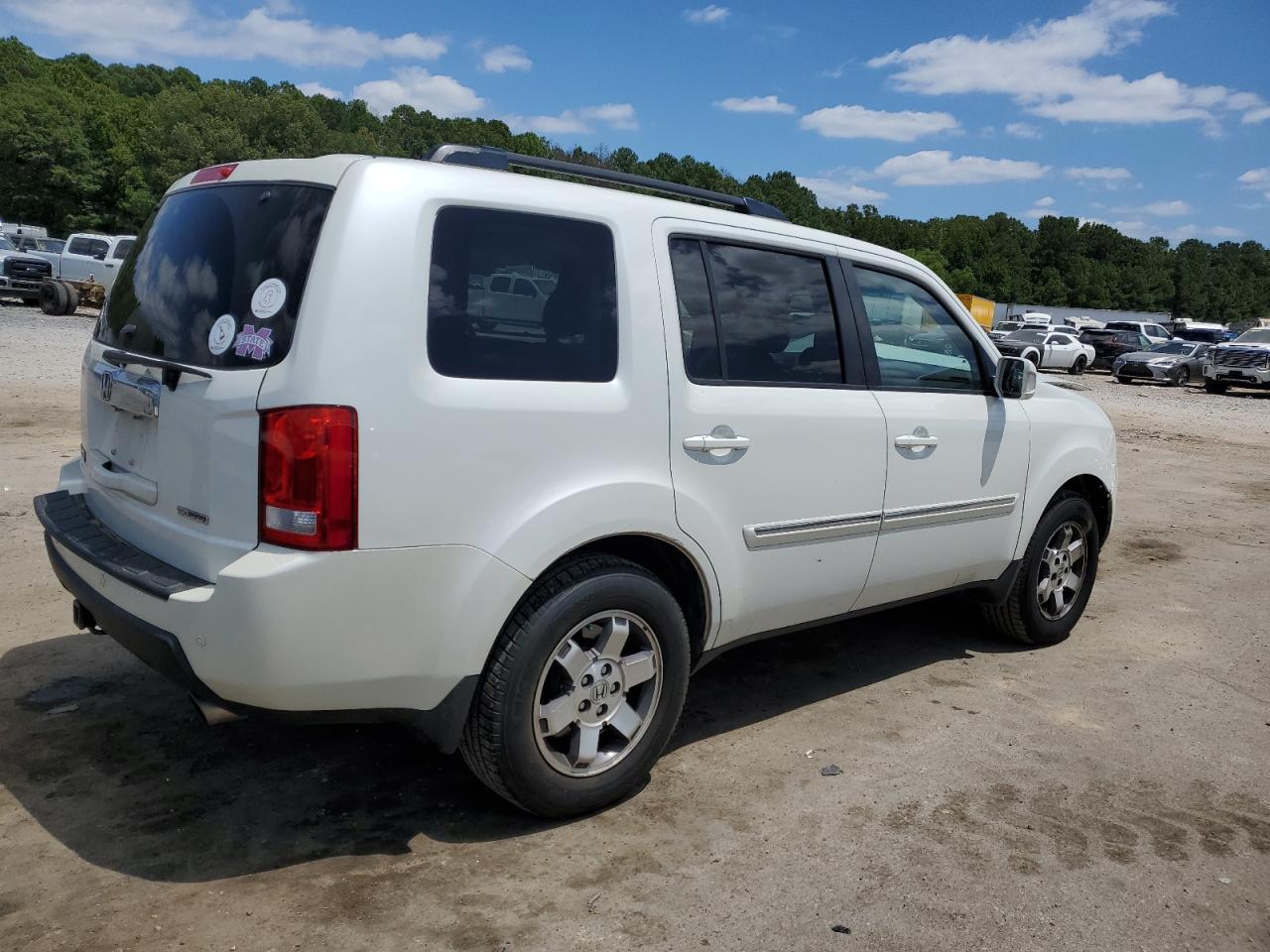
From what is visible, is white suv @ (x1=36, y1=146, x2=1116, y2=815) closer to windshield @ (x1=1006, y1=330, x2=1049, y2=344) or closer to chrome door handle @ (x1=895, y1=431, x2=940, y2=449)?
chrome door handle @ (x1=895, y1=431, x2=940, y2=449)

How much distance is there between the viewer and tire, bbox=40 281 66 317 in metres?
24.0

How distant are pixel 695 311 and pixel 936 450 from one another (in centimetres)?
138

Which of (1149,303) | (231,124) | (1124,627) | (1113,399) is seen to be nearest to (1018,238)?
(1149,303)

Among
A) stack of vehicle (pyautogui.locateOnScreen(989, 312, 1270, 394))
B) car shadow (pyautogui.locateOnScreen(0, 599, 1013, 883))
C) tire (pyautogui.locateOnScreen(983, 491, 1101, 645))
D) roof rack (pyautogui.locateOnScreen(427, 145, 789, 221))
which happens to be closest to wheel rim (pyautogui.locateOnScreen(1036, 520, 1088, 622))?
tire (pyautogui.locateOnScreen(983, 491, 1101, 645))

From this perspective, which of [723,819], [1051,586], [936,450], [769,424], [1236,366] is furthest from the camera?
[1236,366]

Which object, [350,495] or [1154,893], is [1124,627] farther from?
[350,495]

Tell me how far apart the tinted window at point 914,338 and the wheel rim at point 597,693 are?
162cm

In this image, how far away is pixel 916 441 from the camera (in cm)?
423

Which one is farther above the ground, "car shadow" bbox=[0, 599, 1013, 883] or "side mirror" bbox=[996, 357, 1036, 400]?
"side mirror" bbox=[996, 357, 1036, 400]

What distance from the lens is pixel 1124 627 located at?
19.4 ft

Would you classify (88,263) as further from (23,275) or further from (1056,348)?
(1056,348)

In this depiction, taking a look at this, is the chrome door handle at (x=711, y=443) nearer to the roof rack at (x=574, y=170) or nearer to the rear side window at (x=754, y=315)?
the rear side window at (x=754, y=315)

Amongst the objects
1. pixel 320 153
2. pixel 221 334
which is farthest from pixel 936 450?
pixel 320 153

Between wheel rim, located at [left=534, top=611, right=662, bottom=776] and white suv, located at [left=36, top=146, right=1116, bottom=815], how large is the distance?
10mm
